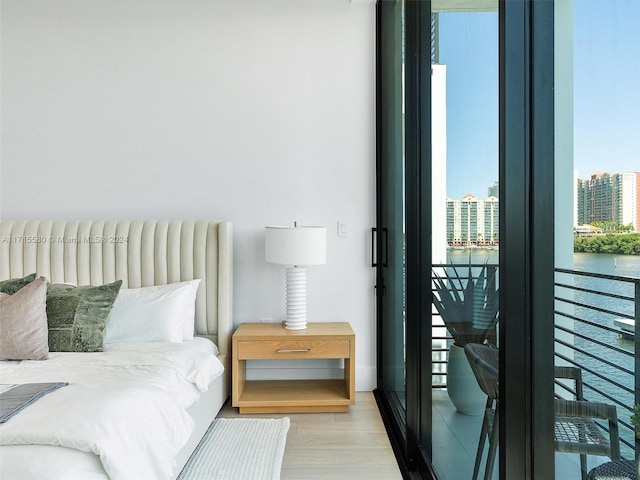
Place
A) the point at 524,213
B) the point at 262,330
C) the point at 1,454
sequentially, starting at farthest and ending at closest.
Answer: the point at 262,330 < the point at 1,454 < the point at 524,213

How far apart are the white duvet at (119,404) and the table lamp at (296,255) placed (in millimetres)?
679

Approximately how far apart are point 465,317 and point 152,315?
75.2 inches

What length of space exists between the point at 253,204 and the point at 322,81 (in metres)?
1.02

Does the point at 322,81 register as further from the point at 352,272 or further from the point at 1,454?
the point at 1,454

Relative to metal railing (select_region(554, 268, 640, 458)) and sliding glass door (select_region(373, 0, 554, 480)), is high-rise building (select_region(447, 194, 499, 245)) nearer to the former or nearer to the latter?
sliding glass door (select_region(373, 0, 554, 480))

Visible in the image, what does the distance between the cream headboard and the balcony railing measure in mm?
2433

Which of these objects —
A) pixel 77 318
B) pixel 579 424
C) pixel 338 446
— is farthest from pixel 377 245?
pixel 579 424

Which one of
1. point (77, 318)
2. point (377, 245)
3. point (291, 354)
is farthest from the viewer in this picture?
point (377, 245)

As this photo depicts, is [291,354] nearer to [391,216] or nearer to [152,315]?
[152,315]

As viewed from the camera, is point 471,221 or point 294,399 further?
point 294,399

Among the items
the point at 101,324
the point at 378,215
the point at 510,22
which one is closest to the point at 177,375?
the point at 101,324

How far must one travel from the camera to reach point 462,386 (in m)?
1.63

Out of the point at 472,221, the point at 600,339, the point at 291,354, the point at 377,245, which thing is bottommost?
the point at 291,354

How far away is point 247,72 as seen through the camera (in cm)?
337
